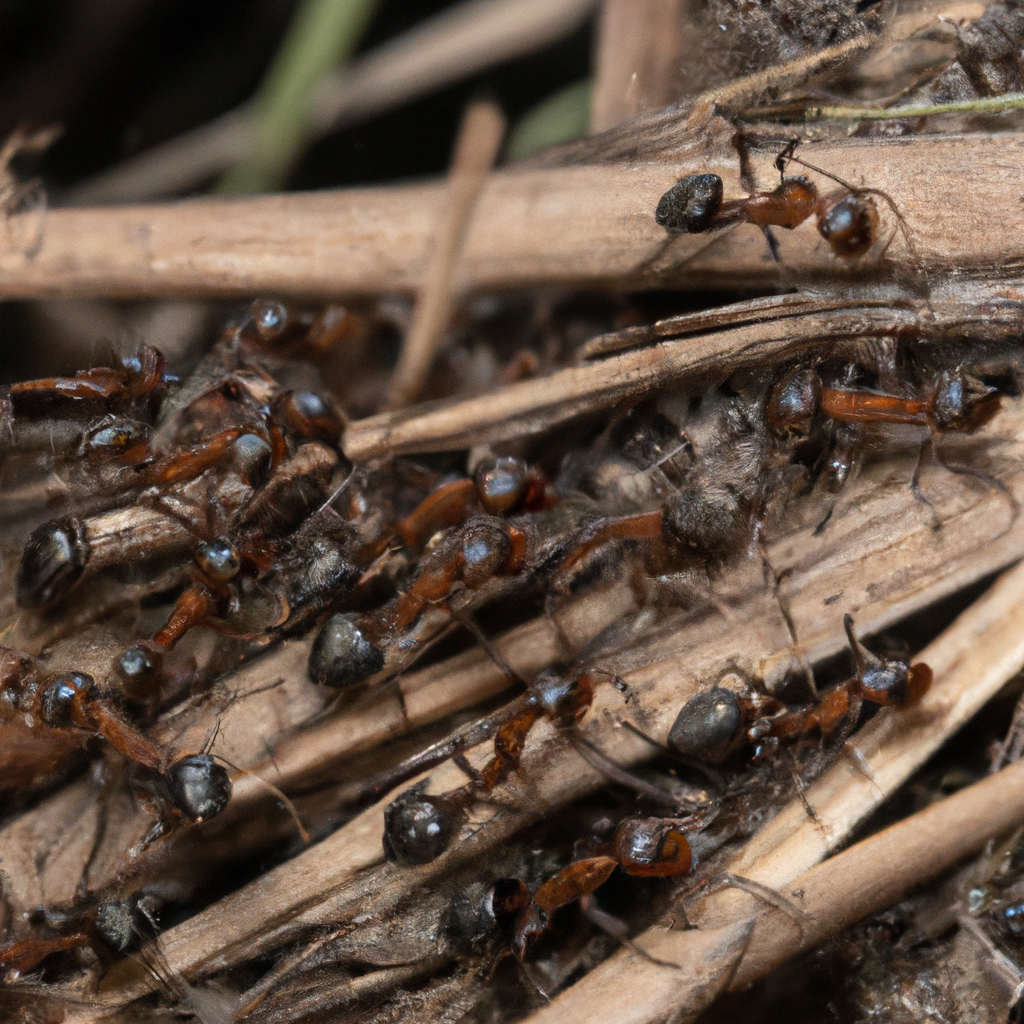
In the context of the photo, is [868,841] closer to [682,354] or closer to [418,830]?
[418,830]

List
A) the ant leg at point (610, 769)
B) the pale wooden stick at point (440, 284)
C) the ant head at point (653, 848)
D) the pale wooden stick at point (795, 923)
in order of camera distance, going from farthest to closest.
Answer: the pale wooden stick at point (440, 284) < the ant leg at point (610, 769) < the ant head at point (653, 848) < the pale wooden stick at point (795, 923)

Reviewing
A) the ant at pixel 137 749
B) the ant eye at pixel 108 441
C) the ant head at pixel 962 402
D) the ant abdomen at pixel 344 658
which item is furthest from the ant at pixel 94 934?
the ant head at pixel 962 402

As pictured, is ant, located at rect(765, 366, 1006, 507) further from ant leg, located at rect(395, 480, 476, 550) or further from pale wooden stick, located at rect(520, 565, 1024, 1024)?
ant leg, located at rect(395, 480, 476, 550)

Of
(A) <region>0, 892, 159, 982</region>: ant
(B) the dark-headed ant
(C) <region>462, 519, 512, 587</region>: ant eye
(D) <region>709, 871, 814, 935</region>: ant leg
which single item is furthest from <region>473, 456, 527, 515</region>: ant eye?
(A) <region>0, 892, 159, 982</region>: ant

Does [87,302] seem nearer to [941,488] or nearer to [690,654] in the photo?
[690,654]

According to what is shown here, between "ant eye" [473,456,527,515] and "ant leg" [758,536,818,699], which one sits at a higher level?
"ant eye" [473,456,527,515]

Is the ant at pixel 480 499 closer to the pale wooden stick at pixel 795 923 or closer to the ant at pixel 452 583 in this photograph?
the ant at pixel 452 583

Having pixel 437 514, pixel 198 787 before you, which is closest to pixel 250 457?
pixel 437 514

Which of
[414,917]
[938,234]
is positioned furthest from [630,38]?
[414,917]
